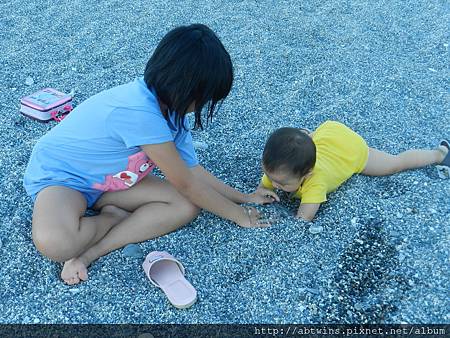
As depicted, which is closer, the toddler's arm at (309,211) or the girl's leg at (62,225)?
the girl's leg at (62,225)

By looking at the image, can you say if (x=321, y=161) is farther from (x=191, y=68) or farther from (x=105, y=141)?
(x=105, y=141)

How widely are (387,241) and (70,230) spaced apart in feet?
4.47

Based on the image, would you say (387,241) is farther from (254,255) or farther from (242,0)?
(242,0)

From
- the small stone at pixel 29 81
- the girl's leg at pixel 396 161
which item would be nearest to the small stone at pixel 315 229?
the girl's leg at pixel 396 161

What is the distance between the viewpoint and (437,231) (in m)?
2.34

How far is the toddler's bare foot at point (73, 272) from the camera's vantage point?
2100mm

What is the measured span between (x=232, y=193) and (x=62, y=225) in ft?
2.77

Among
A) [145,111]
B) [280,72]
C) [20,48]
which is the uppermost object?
[145,111]

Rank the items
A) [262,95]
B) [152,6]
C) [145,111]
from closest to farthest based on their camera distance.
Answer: [145,111], [262,95], [152,6]

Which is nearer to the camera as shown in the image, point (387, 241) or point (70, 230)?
point (70, 230)

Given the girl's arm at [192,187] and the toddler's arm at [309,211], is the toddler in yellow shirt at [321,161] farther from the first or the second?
the girl's arm at [192,187]

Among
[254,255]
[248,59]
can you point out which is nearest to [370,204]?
[254,255]

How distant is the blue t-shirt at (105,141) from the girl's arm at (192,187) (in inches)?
2.2

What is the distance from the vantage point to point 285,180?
2.44m
